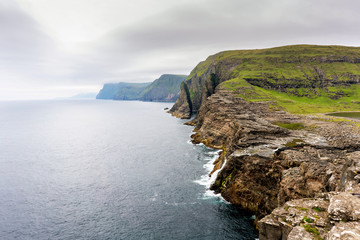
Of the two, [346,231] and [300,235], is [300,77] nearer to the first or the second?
[300,235]

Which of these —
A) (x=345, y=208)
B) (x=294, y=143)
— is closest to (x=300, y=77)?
(x=294, y=143)

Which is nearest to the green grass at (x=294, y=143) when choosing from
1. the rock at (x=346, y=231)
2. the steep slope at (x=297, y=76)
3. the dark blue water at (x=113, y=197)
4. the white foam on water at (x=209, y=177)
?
the white foam on water at (x=209, y=177)

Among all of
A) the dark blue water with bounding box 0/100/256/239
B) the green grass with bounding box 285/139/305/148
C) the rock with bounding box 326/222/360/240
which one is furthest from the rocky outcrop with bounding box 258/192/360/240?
the green grass with bounding box 285/139/305/148

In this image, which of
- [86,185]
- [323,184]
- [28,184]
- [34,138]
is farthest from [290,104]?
[34,138]

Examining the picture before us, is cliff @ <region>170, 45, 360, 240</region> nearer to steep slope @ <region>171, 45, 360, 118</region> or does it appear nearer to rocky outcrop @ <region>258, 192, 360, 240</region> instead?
rocky outcrop @ <region>258, 192, 360, 240</region>

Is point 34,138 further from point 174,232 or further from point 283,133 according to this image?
point 283,133

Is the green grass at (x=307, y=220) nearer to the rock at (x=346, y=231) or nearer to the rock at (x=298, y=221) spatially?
the rock at (x=298, y=221)
